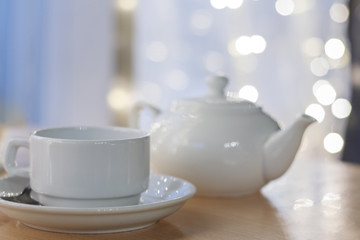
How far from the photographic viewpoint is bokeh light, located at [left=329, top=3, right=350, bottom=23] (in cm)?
202

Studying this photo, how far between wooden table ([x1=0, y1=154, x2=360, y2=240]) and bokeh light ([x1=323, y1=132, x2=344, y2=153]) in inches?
47.5

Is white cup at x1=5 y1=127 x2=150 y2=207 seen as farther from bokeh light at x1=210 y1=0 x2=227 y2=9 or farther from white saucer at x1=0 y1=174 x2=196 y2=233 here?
bokeh light at x1=210 y1=0 x2=227 y2=9

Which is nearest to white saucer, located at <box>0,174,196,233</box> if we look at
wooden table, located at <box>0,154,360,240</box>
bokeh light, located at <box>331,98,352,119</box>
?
wooden table, located at <box>0,154,360,240</box>

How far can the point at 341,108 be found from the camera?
2.07 metres

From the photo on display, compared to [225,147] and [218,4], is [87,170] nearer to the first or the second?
[225,147]

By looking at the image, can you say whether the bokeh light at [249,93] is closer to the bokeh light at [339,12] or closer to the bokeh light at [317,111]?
the bokeh light at [317,111]

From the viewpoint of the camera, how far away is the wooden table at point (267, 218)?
60cm

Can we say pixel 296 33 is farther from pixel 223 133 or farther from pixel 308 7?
pixel 223 133

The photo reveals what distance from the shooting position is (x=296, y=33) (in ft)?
7.07

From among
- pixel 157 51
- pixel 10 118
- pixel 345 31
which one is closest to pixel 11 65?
pixel 10 118

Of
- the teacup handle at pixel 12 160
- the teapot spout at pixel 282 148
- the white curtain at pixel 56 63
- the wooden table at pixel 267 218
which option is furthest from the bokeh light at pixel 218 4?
the teacup handle at pixel 12 160

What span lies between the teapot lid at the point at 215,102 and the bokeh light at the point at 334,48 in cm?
131

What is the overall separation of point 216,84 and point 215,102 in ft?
0.10

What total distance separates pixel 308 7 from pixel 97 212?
1.72 m
